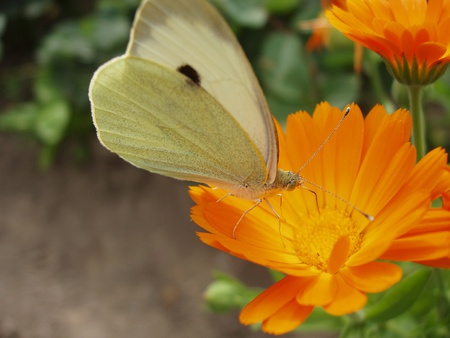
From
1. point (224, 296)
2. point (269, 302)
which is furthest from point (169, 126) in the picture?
point (224, 296)

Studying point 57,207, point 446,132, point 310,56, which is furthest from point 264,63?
point 57,207

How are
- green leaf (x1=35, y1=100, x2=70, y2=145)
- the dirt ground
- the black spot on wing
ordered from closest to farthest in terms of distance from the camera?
1. the black spot on wing
2. the dirt ground
3. green leaf (x1=35, y1=100, x2=70, y2=145)

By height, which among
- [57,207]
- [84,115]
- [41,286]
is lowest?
[41,286]

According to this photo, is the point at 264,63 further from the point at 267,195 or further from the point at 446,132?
the point at 267,195

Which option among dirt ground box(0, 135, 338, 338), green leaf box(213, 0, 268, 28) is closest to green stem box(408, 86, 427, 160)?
green leaf box(213, 0, 268, 28)

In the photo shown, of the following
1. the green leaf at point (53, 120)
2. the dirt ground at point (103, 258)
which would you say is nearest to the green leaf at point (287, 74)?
the dirt ground at point (103, 258)

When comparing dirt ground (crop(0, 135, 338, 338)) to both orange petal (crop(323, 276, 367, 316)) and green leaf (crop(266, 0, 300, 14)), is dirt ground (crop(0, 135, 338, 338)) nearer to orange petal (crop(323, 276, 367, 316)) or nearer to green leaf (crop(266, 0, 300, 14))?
green leaf (crop(266, 0, 300, 14))
